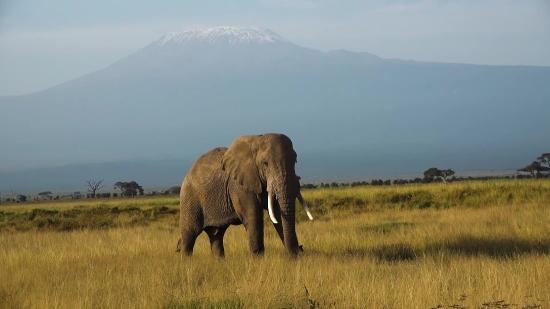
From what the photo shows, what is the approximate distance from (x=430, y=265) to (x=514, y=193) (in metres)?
15.8

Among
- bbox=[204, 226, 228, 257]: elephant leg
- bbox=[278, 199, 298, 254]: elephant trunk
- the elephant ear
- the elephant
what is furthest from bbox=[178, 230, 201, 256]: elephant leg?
bbox=[278, 199, 298, 254]: elephant trunk

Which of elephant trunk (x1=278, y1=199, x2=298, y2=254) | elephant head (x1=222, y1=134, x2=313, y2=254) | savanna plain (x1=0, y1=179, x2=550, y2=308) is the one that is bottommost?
savanna plain (x1=0, y1=179, x2=550, y2=308)

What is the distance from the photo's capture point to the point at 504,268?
9.38 m

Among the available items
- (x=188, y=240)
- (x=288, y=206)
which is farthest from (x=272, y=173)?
(x=188, y=240)

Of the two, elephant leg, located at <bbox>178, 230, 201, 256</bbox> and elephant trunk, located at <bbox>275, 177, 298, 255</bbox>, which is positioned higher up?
elephant trunk, located at <bbox>275, 177, 298, 255</bbox>

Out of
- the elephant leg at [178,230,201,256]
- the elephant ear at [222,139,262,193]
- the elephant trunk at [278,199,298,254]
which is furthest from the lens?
the elephant leg at [178,230,201,256]

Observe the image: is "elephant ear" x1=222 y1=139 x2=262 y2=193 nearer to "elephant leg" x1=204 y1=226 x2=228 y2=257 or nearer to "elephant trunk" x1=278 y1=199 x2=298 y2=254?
"elephant trunk" x1=278 y1=199 x2=298 y2=254

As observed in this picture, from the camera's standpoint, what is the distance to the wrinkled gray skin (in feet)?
34.9

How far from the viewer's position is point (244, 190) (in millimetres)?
11266

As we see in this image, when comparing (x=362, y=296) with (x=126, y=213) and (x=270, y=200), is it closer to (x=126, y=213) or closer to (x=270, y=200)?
(x=270, y=200)

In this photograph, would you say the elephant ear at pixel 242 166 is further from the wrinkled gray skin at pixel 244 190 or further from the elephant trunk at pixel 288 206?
the elephant trunk at pixel 288 206

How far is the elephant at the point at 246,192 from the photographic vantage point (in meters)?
10.6

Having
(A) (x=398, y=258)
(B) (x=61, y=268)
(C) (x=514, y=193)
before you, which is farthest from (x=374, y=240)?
(C) (x=514, y=193)

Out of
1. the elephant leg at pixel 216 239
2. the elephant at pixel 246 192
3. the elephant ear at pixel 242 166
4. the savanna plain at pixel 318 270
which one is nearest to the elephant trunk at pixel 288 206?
the elephant at pixel 246 192
